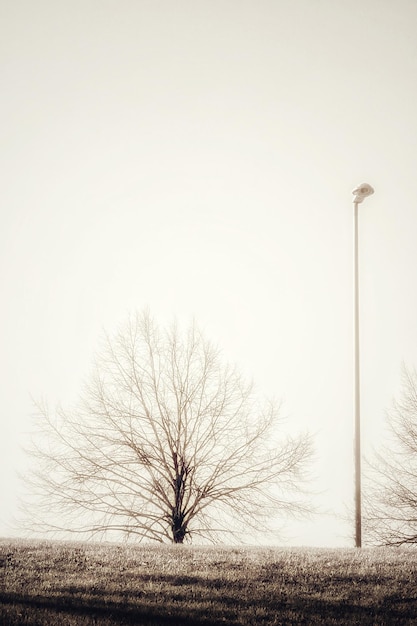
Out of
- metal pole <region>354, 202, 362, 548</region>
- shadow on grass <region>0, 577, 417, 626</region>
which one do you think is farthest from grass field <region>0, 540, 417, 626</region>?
metal pole <region>354, 202, 362, 548</region>

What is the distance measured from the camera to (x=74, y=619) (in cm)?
552

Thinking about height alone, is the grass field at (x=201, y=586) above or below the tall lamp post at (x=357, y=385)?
below

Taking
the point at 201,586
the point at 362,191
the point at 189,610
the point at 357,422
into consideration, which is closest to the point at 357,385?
the point at 357,422

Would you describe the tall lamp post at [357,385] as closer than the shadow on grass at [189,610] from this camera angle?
No

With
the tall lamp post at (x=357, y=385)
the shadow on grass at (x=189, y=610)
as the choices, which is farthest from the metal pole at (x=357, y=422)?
the shadow on grass at (x=189, y=610)

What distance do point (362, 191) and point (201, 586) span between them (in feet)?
33.8

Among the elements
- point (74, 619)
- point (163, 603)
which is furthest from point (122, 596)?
point (74, 619)

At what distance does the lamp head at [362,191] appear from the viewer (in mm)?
13461

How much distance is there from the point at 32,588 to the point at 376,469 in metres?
15.4

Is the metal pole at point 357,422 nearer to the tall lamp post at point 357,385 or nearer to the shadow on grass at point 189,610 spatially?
the tall lamp post at point 357,385

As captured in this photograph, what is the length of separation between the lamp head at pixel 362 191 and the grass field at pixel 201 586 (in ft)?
28.0

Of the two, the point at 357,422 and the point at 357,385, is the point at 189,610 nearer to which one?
the point at 357,422

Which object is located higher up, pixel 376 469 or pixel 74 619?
pixel 376 469

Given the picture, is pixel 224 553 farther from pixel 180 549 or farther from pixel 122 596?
pixel 122 596
